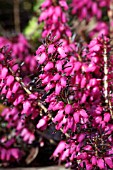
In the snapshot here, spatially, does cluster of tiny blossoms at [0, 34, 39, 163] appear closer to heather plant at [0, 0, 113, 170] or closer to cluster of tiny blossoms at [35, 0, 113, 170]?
heather plant at [0, 0, 113, 170]

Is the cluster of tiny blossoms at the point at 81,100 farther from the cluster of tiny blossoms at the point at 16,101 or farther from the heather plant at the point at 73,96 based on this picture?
the cluster of tiny blossoms at the point at 16,101

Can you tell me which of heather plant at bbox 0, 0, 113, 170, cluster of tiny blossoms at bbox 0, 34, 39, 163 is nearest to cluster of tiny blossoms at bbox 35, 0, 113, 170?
heather plant at bbox 0, 0, 113, 170

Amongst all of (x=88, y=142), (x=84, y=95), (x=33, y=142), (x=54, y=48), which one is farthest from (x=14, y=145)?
(x=54, y=48)

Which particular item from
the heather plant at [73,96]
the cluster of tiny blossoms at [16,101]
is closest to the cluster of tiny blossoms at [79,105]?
the heather plant at [73,96]

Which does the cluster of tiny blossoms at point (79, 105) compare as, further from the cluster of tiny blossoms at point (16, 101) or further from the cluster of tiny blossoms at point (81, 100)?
the cluster of tiny blossoms at point (16, 101)

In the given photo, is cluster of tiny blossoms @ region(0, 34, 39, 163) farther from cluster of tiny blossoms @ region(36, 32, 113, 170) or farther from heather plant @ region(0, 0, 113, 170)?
cluster of tiny blossoms @ region(36, 32, 113, 170)

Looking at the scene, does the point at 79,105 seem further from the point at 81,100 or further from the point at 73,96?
the point at 73,96

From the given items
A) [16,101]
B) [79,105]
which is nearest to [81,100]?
[79,105]

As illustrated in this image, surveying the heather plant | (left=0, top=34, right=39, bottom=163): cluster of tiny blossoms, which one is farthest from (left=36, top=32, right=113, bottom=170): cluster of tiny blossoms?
(left=0, top=34, right=39, bottom=163): cluster of tiny blossoms

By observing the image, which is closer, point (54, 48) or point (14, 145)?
point (54, 48)

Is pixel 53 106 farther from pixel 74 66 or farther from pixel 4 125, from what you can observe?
pixel 4 125

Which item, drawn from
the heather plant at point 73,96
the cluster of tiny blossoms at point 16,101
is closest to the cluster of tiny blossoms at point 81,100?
the heather plant at point 73,96
